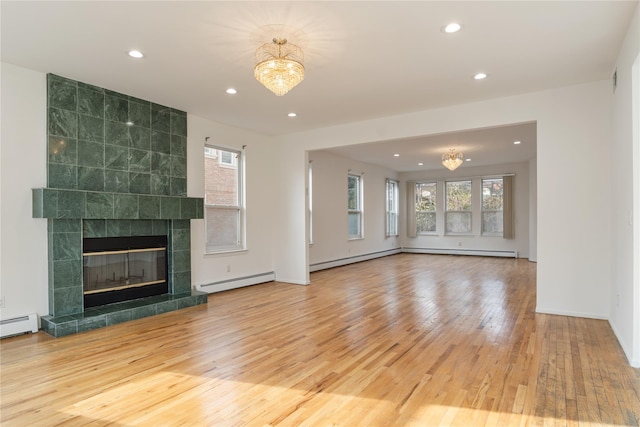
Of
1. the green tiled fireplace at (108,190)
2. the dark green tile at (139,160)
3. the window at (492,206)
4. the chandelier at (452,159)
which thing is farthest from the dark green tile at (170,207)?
the window at (492,206)

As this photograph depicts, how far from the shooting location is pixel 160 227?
506 centimetres

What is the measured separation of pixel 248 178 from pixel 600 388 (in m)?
5.43

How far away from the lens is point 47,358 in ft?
10.2

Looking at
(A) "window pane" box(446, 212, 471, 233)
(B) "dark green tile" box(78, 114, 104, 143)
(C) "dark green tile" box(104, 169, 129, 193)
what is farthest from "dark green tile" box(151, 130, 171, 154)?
(A) "window pane" box(446, 212, 471, 233)

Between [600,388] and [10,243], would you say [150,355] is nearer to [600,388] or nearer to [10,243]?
[10,243]

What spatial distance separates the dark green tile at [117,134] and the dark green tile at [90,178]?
0.40 meters

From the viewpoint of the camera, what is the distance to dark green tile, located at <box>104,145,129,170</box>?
14.7ft

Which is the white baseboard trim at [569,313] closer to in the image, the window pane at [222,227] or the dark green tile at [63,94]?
the window pane at [222,227]

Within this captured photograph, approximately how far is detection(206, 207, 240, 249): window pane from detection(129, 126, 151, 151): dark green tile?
53.7 inches

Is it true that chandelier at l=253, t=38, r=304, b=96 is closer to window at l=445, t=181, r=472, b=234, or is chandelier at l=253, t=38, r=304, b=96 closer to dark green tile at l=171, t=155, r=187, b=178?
dark green tile at l=171, t=155, r=187, b=178

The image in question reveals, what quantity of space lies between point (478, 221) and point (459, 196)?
3.22 ft

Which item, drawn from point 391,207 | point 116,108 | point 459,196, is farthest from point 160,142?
point 459,196

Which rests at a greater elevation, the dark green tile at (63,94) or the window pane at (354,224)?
the dark green tile at (63,94)

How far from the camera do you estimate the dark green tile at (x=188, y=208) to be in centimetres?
510
